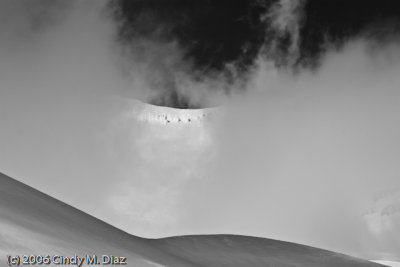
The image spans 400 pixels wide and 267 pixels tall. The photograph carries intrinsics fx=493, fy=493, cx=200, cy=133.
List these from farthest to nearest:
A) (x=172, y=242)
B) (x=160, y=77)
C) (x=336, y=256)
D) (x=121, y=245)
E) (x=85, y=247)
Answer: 1. (x=160, y=77)
2. (x=336, y=256)
3. (x=172, y=242)
4. (x=121, y=245)
5. (x=85, y=247)

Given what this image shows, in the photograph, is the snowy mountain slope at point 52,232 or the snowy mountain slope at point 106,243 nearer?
the snowy mountain slope at point 52,232

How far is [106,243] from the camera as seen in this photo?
7.31m

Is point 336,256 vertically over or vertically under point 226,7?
under

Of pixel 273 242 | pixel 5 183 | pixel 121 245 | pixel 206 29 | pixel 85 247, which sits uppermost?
pixel 206 29

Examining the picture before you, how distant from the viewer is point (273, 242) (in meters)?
15.2

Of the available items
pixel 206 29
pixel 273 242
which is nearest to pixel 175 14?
pixel 206 29

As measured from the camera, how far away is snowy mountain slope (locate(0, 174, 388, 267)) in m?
5.34

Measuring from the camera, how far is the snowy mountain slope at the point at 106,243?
5.34m

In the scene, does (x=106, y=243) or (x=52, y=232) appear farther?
(x=106, y=243)

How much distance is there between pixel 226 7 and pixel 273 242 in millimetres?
23598

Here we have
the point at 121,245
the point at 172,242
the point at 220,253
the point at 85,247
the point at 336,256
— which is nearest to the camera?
the point at 85,247

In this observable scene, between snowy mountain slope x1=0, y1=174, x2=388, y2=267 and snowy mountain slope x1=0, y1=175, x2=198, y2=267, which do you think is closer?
snowy mountain slope x1=0, y1=175, x2=198, y2=267

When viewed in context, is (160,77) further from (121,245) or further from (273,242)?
(121,245)

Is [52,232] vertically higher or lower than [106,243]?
lower
